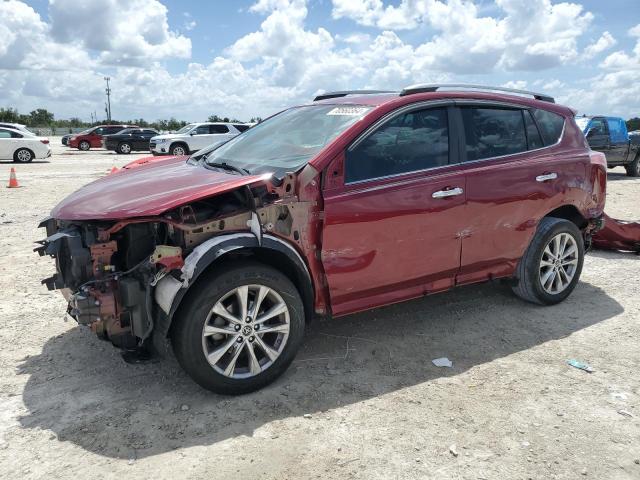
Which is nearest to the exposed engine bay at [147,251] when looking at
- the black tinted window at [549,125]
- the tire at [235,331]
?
the tire at [235,331]

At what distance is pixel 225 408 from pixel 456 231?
2.11m

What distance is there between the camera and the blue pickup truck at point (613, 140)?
1543cm

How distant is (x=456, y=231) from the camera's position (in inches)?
160

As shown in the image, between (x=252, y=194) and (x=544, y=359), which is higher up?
(x=252, y=194)

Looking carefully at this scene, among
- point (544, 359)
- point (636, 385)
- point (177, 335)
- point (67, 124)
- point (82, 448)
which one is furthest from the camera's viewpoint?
point (67, 124)

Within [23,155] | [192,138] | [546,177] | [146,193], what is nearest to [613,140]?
[546,177]

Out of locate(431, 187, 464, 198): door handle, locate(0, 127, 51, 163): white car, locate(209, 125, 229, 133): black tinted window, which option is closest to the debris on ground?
locate(431, 187, 464, 198): door handle

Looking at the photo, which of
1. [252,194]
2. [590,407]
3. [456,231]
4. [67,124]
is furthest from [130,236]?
[67,124]

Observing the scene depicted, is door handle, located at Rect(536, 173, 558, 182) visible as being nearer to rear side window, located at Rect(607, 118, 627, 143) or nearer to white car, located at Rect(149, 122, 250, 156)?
rear side window, located at Rect(607, 118, 627, 143)

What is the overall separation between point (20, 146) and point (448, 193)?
2155cm

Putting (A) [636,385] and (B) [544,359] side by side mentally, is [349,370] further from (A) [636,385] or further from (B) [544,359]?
(A) [636,385]

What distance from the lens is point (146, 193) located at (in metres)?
3.31

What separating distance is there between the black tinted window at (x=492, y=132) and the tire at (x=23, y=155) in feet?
70.1

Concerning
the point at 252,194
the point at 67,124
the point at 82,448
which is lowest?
the point at 82,448
